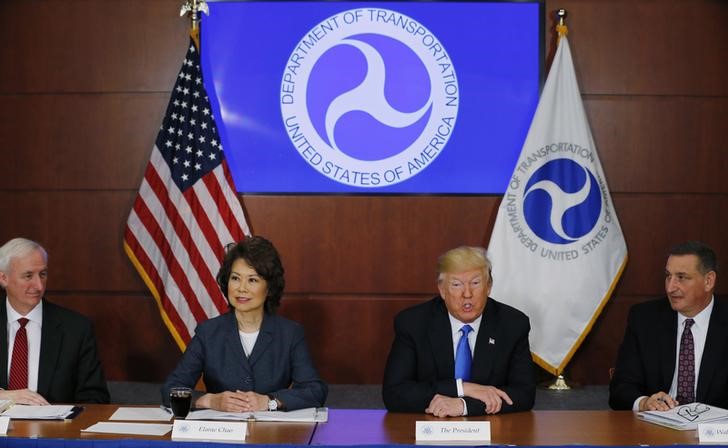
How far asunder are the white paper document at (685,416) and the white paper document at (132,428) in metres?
1.52

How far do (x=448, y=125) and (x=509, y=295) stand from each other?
3.59 feet

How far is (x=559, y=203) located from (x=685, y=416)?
8.72 feet

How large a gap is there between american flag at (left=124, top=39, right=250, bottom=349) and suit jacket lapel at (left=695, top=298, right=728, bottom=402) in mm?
2838

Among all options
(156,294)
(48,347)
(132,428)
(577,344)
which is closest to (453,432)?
(132,428)

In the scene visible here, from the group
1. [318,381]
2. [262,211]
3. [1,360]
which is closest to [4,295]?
[1,360]

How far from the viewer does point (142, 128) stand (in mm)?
5738

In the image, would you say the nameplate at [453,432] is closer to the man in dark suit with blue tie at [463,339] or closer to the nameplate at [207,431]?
the nameplate at [207,431]

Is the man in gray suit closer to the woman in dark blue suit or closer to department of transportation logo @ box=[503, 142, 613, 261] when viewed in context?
the woman in dark blue suit

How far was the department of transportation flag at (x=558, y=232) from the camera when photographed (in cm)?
546

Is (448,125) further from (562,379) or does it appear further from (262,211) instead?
(562,379)

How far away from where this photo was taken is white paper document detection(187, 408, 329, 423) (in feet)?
9.60

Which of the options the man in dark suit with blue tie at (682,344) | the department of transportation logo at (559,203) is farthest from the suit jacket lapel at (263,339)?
the department of transportation logo at (559,203)

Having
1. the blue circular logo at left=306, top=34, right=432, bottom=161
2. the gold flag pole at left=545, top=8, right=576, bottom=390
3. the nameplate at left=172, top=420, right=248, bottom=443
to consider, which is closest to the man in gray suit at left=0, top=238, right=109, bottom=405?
the nameplate at left=172, top=420, right=248, bottom=443

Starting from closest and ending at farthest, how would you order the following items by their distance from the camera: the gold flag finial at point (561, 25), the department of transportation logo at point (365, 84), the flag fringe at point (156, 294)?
1. the flag fringe at point (156, 294)
2. the gold flag finial at point (561, 25)
3. the department of transportation logo at point (365, 84)
